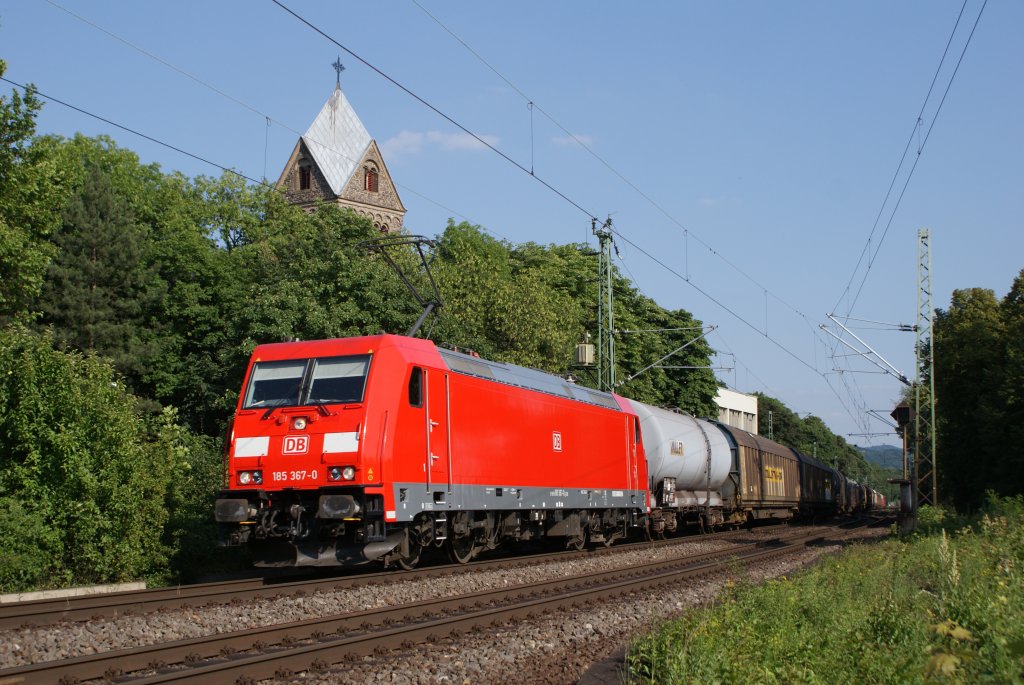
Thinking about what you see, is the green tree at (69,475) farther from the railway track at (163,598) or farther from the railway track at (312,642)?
the railway track at (312,642)

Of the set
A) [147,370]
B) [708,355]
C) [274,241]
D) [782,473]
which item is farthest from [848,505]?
[147,370]

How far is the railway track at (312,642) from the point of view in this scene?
8320 mm

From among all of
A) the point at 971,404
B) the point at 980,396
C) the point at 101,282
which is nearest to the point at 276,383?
the point at 101,282

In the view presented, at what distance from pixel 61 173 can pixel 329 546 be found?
59.4ft

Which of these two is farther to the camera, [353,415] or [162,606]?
[353,415]

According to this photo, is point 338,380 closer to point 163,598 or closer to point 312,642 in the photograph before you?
point 163,598

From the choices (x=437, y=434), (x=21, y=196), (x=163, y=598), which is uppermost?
(x=21, y=196)

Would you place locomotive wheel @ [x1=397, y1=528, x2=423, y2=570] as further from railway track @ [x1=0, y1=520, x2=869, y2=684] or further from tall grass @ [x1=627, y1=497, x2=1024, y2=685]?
tall grass @ [x1=627, y1=497, x2=1024, y2=685]

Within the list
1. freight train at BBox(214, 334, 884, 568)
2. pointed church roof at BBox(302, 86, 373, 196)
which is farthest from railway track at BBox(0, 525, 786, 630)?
pointed church roof at BBox(302, 86, 373, 196)

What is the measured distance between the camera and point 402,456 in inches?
615

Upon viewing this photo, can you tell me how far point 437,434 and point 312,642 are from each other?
679cm

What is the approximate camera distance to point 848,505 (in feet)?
221

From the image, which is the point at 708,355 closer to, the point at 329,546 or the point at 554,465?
the point at 554,465

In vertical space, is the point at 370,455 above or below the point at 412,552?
above
